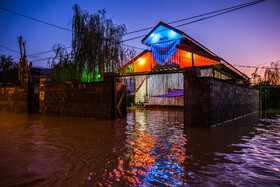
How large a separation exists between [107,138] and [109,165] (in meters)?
2.23

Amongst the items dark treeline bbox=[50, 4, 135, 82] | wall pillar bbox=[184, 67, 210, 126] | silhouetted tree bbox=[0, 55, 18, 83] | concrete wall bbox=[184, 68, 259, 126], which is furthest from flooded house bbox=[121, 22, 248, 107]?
silhouetted tree bbox=[0, 55, 18, 83]

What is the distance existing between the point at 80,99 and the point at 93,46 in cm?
329

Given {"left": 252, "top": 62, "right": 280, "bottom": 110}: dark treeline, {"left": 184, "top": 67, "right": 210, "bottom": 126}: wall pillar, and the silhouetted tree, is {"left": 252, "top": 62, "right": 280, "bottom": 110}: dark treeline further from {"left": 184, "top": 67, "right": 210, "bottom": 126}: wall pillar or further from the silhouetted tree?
the silhouetted tree

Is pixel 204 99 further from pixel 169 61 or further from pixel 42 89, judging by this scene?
pixel 42 89

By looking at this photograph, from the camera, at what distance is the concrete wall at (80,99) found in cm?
1002

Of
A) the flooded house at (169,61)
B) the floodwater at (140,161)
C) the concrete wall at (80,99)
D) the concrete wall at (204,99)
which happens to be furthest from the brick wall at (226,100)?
the concrete wall at (80,99)

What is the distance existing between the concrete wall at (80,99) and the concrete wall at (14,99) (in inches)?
79.0

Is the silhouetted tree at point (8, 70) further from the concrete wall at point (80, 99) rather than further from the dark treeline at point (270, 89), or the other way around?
the dark treeline at point (270, 89)

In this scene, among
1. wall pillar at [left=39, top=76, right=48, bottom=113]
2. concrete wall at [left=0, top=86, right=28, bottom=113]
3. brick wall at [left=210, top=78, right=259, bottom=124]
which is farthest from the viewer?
concrete wall at [left=0, top=86, right=28, bottom=113]

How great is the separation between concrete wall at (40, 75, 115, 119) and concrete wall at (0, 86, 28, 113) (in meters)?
2.01

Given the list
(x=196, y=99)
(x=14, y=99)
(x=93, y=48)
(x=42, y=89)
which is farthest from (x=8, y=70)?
(x=196, y=99)

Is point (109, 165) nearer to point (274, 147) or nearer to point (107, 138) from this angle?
point (107, 138)

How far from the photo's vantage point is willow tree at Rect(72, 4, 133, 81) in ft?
37.5

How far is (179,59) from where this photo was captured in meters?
16.1
